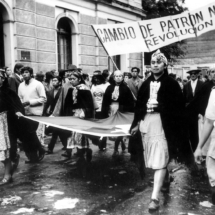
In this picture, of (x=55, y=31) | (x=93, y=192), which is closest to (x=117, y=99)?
(x=93, y=192)

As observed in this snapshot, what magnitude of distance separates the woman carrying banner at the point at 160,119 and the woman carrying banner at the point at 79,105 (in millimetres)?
2234

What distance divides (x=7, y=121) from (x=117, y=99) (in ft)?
8.95

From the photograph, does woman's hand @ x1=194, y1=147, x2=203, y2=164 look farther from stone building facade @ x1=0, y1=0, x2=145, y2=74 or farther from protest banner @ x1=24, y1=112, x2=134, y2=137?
stone building facade @ x1=0, y1=0, x2=145, y2=74

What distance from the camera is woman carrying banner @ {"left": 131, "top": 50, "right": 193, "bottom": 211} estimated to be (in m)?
4.83

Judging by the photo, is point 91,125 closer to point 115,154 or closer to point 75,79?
point 75,79

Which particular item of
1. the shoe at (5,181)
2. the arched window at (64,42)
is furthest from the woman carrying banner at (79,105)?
the arched window at (64,42)

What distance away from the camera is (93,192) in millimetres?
5430

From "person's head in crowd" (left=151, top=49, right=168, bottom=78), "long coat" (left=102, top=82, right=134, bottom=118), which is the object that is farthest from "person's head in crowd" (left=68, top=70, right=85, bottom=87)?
"person's head in crowd" (left=151, top=49, right=168, bottom=78)

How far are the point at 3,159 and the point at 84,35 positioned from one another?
1229cm

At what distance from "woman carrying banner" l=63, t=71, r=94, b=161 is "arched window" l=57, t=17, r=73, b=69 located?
990 cm

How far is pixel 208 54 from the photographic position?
51625mm

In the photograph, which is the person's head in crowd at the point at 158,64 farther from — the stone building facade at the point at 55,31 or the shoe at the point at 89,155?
the stone building facade at the point at 55,31

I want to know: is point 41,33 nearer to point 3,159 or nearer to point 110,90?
point 110,90

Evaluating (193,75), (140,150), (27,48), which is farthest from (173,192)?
(27,48)
